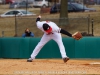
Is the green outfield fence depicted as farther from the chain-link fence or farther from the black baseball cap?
the chain-link fence

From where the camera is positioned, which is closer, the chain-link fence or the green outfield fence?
the green outfield fence

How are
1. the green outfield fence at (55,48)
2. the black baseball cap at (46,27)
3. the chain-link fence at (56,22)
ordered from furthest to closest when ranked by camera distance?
the chain-link fence at (56,22), the green outfield fence at (55,48), the black baseball cap at (46,27)

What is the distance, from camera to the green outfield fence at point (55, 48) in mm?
20859

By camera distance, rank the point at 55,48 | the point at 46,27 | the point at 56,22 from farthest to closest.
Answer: the point at 56,22 → the point at 55,48 → the point at 46,27

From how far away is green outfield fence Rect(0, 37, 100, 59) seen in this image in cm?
2086

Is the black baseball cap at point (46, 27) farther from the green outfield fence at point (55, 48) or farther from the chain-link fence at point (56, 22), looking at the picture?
the chain-link fence at point (56, 22)

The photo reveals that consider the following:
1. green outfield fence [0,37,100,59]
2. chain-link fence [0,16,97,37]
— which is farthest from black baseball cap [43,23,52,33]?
chain-link fence [0,16,97,37]

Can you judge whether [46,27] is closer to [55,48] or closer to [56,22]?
[55,48]

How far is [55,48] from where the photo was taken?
68.7 ft

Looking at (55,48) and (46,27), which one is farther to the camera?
(55,48)

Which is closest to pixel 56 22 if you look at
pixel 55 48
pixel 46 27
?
pixel 55 48

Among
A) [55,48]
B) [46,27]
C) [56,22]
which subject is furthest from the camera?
[56,22]

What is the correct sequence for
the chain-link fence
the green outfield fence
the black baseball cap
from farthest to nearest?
the chain-link fence
the green outfield fence
the black baseball cap

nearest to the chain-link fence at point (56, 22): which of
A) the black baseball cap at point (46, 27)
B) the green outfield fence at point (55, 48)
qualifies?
the green outfield fence at point (55, 48)
